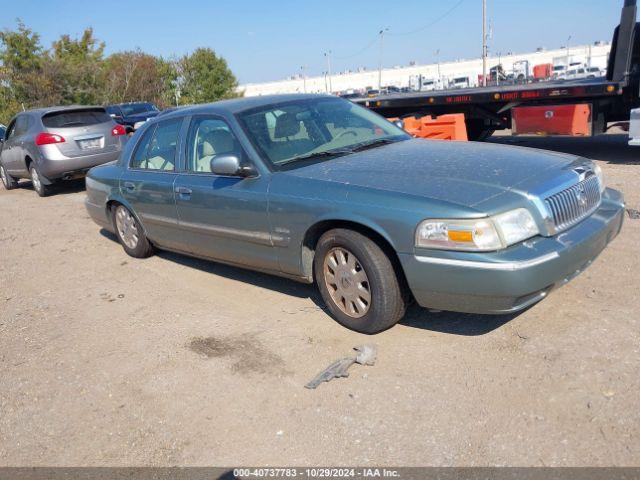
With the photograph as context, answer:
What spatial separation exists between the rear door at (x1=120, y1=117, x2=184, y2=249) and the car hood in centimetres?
156

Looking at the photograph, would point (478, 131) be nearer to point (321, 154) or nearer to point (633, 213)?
point (633, 213)

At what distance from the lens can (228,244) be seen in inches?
184

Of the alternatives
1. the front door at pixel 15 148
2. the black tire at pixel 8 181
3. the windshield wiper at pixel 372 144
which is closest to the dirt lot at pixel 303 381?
the windshield wiper at pixel 372 144

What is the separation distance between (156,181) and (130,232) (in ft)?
3.78

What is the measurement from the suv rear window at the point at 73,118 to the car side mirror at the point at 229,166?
27.6ft

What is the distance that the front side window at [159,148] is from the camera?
5.21 metres

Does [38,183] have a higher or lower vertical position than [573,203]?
lower

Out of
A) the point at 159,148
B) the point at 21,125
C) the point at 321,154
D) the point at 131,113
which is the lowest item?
the point at 321,154

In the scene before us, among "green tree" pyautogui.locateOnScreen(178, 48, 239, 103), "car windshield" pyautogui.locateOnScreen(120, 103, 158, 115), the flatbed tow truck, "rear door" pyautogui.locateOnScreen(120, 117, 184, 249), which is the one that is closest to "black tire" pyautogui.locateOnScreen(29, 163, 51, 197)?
"rear door" pyautogui.locateOnScreen(120, 117, 184, 249)

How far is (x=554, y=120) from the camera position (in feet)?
34.6

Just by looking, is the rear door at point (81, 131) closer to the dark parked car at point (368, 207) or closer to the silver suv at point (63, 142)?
the silver suv at point (63, 142)

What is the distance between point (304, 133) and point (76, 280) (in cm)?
305

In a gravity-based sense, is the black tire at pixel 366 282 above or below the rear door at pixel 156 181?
below

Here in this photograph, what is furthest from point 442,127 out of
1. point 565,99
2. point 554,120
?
point 565,99
